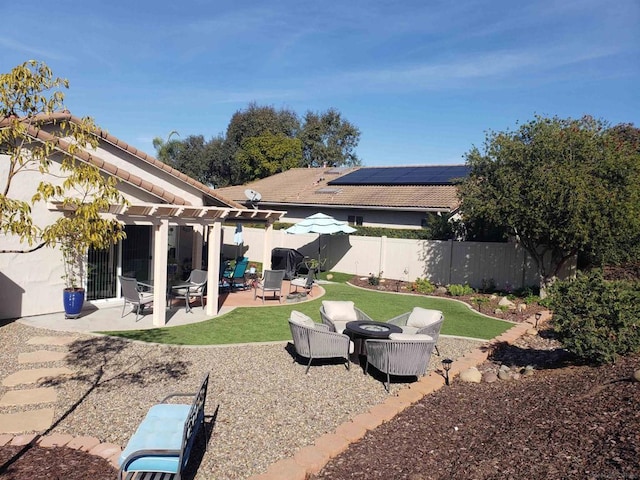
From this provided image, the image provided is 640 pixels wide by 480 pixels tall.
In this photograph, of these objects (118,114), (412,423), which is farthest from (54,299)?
(118,114)

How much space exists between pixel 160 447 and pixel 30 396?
12.2ft

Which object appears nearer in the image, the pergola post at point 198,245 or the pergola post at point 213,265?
the pergola post at point 213,265

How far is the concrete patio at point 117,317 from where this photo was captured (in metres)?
11.0

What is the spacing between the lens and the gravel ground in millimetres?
5703

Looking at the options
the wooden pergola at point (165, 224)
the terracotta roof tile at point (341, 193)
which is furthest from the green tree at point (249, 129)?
the wooden pergola at point (165, 224)

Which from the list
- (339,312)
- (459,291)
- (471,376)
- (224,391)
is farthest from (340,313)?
(459,291)

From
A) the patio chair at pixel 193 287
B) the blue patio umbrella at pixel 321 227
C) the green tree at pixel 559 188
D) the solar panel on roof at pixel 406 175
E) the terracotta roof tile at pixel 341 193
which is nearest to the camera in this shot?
the patio chair at pixel 193 287

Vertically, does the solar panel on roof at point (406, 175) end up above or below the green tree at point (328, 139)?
below

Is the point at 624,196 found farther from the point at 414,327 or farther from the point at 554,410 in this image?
the point at 554,410

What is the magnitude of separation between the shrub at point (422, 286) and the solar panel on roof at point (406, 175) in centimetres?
704

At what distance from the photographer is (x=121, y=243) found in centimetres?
1369

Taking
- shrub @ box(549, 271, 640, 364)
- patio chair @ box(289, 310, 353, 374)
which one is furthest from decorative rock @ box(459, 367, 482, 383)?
patio chair @ box(289, 310, 353, 374)

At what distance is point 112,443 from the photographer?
553 cm

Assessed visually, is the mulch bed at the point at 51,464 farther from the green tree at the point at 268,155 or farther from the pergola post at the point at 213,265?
the green tree at the point at 268,155
